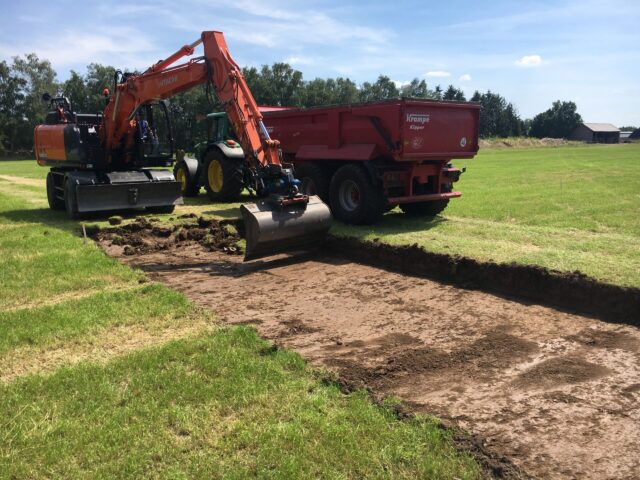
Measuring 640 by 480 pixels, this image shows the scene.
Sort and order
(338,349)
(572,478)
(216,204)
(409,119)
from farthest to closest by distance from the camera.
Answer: (216,204), (409,119), (338,349), (572,478)

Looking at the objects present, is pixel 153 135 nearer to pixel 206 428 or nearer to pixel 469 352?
pixel 469 352

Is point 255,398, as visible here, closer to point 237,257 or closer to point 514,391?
point 514,391

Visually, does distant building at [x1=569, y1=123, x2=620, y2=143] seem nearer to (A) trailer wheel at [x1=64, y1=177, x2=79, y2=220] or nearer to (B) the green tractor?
(B) the green tractor

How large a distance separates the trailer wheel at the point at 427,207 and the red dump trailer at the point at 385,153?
0.9 inches

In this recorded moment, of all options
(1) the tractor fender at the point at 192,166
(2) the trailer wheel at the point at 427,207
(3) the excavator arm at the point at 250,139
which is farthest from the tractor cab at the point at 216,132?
(2) the trailer wheel at the point at 427,207

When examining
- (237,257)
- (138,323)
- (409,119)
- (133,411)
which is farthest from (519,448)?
(409,119)

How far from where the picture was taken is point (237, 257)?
9328mm

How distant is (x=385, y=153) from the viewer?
10.8 metres

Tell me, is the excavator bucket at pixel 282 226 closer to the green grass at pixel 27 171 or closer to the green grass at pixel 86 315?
the green grass at pixel 86 315

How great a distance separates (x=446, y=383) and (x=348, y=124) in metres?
7.92

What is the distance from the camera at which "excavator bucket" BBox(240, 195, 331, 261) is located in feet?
27.3

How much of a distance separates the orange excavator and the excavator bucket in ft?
0.13

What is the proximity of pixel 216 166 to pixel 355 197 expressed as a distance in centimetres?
589

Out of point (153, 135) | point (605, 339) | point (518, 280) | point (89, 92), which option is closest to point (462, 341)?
point (605, 339)
